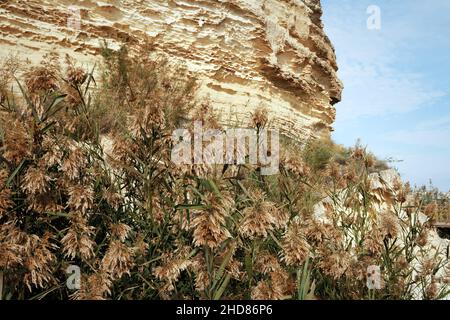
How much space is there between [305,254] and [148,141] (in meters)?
0.94

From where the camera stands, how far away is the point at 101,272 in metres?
1.63

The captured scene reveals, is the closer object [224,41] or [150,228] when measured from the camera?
[150,228]

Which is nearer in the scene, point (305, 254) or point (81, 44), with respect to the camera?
point (305, 254)

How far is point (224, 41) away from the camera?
888 cm

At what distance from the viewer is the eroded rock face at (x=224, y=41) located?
7047 mm

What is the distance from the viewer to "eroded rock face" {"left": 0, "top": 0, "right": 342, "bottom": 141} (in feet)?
23.1

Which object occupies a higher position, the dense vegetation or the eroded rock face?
the eroded rock face

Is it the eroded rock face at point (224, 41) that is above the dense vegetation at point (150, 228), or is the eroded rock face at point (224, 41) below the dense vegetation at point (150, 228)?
above

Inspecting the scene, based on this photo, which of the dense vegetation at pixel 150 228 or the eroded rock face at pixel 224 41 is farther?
the eroded rock face at pixel 224 41

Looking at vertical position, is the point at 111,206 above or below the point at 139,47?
below

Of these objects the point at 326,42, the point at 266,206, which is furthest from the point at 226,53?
the point at 266,206

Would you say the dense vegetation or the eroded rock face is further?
the eroded rock face

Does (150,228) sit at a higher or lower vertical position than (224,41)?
lower

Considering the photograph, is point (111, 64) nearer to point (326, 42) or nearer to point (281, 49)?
point (281, 49)
